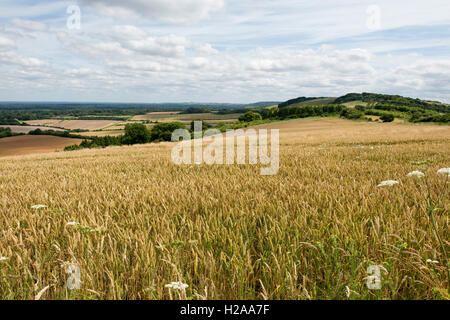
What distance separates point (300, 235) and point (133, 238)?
1.37m

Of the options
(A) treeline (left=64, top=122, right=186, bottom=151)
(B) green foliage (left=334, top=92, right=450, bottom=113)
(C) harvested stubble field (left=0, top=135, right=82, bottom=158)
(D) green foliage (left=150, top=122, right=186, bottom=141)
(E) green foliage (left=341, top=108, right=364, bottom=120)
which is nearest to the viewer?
(C) harvested stubble field (left=0, top=135, right=82, bottom=158)

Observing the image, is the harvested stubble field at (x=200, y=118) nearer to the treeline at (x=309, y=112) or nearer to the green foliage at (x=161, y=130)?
the green foliage at (x=161, y=130)

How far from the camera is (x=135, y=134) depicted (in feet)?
303

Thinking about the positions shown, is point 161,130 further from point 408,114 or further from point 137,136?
point 408,114

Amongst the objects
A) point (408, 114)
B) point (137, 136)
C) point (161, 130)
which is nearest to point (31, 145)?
point (137, 136)

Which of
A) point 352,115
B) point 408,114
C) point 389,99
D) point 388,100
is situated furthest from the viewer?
point 389,99

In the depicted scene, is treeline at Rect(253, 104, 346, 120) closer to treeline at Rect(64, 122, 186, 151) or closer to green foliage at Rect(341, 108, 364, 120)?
green foliage at Rect(341, 108, 364, 120)

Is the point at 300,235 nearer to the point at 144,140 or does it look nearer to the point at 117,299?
the point at 117,299

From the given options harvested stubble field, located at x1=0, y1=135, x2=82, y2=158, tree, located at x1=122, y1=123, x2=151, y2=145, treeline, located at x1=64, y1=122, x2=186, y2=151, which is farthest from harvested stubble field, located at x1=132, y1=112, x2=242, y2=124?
harvested stubble field, located at x1=0, y1=135, x2=82, y2=158

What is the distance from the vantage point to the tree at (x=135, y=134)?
92.2 meters

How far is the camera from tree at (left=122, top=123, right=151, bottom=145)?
92250 mm

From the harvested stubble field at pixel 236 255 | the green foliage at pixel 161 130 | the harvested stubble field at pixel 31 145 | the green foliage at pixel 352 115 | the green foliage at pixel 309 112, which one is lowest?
the harvested stubble field at pixel 31 145

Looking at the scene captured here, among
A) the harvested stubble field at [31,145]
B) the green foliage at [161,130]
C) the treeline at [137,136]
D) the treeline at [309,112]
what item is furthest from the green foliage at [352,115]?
the harvested stubble field at [31,145]
